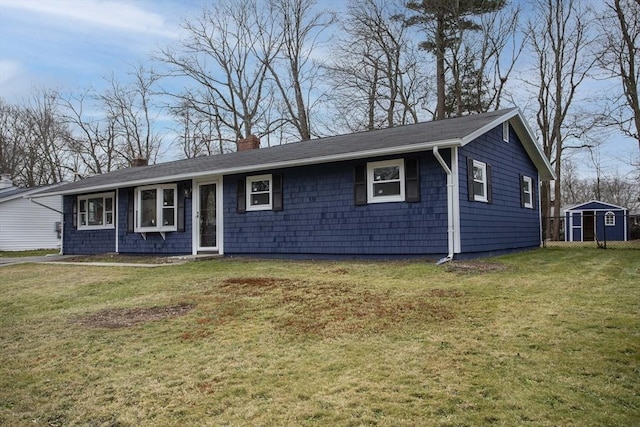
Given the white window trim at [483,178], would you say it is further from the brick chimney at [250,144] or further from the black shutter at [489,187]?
the brick chimney at [250,144]

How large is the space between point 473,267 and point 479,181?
3121 millimetres

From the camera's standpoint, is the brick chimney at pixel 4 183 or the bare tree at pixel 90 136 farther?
the bare tree at pixel 90 136

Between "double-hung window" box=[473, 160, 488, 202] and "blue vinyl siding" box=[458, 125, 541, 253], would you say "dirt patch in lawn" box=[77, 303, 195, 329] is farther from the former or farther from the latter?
"double-hung window" box=[473, 160, 488, 202]

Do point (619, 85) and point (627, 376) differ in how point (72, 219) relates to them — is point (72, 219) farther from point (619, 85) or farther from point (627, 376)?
point (619, 85)

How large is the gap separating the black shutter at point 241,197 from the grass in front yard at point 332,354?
5316 millimetres

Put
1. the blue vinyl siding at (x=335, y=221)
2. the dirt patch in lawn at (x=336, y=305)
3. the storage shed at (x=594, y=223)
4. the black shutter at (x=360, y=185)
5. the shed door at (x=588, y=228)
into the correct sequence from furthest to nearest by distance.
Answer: the shed door at (x=588, y=228)
the storage shed at (x=594, y=223)
the black shutter at (x=360, y=185)
the blue vinyl siding at (x=335, y=221)
the dirt patch in lawn at (x=336, y=305)

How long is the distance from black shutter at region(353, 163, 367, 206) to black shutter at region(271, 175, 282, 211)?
2140mm

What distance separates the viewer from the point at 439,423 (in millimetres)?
2734

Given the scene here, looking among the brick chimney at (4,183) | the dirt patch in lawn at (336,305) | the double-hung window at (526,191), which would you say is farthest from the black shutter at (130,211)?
the brick chimney at (4,183)

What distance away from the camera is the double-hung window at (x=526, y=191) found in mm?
14094

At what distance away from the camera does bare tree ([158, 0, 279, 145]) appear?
26500mm

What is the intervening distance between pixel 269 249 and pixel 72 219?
30.0 feet

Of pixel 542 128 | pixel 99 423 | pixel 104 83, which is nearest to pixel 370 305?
pixel 99 423

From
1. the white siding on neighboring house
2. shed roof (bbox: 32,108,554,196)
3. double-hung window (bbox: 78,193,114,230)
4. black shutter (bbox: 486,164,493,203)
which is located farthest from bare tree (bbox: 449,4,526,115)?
the white siding on neighboring house
